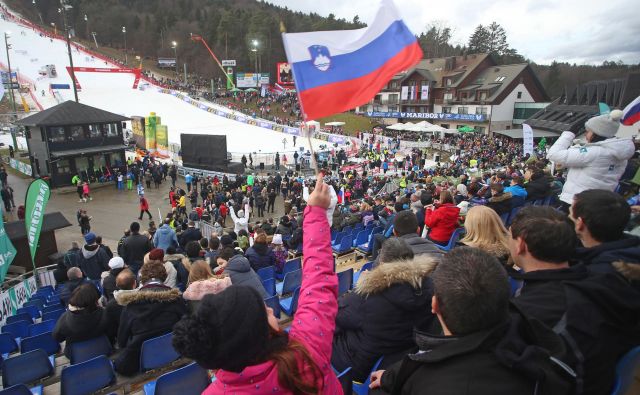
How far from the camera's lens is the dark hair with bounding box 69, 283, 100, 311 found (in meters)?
3.79

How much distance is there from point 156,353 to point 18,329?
3082 mm

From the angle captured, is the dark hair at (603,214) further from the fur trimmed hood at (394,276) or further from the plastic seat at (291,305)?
the plastic seat at (291,305)

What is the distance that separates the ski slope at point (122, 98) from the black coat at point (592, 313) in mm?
31113

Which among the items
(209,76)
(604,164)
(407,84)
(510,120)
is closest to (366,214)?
(604,164)

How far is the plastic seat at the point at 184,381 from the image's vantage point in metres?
2.90

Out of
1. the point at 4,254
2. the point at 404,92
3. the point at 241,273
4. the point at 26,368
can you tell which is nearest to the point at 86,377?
the point at 26,368

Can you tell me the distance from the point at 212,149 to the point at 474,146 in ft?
70.7

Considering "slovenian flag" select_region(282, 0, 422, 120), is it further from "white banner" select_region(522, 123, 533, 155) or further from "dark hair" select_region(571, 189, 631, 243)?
"white banner" select_region(522, 123, 533, 155)

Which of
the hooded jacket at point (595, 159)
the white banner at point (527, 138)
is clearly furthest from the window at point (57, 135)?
the hooded jacket at point (595, 159)

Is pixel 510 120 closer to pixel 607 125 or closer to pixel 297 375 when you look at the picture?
pixel 607 125

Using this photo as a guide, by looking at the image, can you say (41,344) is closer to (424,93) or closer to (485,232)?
(485,232)

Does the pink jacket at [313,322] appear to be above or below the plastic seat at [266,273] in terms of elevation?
above

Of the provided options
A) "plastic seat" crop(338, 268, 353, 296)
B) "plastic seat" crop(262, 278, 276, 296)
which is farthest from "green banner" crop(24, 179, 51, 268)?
"plastic seat" crop(338, 268, 353, 296)

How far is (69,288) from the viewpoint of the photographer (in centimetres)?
616
